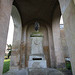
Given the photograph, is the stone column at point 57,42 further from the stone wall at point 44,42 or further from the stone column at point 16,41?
the stone column at point 16,41

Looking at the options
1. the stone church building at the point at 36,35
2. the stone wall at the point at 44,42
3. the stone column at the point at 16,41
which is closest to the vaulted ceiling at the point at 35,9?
the stone church building at the point at 36,35

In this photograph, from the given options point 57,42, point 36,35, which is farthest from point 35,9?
point 57,42

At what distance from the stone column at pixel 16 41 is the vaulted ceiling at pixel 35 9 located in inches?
24.1

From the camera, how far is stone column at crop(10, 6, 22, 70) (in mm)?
5016

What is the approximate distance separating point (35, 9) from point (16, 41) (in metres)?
3.66

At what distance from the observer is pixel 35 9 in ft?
19.5

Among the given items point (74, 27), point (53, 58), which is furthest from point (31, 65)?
point (53, 58)

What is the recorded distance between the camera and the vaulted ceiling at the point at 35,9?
520 centimetres

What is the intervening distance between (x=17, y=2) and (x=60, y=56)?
5.92 m

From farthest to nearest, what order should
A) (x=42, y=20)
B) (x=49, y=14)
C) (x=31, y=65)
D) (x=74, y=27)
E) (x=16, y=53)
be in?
(x=42, y=20) → (x=49, y=14) → (x=16, y=53) → (x=31, y=65) → (x=74, y=27)

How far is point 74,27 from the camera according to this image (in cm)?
164

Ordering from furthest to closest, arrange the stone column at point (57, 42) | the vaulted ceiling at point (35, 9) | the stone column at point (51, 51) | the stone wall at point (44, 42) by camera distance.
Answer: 1. the stone wall at point (44, 42)
2. the stone column at point (51, 51)
3. the vaulted ceiling at point (35, 9)
4. the stone column at point (57, 42)

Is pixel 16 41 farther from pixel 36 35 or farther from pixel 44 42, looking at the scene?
pixel 44 42

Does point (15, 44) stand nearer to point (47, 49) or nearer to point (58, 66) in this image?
point (47, 49)
